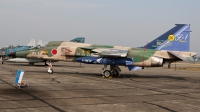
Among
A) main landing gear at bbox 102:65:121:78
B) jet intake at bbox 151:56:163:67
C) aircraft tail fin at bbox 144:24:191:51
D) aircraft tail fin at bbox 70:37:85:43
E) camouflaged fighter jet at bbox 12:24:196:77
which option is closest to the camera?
jet intake at bbox 151:56:163:67

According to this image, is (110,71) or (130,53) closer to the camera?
(130,53)

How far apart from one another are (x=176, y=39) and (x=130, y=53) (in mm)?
4097

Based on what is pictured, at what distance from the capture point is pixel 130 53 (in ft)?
65.6

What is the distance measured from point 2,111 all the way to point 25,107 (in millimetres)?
839

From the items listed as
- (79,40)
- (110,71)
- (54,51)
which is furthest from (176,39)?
(79,40)

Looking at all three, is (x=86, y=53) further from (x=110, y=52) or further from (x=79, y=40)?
(x=79, y=40)

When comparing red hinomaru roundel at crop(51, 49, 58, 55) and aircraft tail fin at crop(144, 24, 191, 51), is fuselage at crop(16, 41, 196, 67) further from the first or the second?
aircraft tail fin at crop(144, 24, 191, 51)

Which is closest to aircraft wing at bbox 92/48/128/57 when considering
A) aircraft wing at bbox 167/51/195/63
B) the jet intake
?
the jet intake

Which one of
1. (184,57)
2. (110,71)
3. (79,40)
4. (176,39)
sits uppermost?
(79,40)

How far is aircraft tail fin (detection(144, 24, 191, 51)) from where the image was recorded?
20328 millimetres

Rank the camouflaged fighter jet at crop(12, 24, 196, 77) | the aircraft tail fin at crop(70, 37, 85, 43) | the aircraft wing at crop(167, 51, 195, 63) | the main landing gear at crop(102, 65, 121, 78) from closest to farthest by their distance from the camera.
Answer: the aircraft wing at crop(167, 51, 195, 63) < the camouflaged fighter jet at crop(12, 24, 196, 77) < the main landing gear at crop(102, 65, 121, 78) < the aircraft tail fin at crop(70, 37, 85, 43)

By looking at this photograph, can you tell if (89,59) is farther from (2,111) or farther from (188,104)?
(2,111)

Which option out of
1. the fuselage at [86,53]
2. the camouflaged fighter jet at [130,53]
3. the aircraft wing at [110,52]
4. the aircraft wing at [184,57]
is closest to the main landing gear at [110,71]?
the camouflaged fighter jet at [130,53]

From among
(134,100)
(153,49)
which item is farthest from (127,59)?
(134,100)
